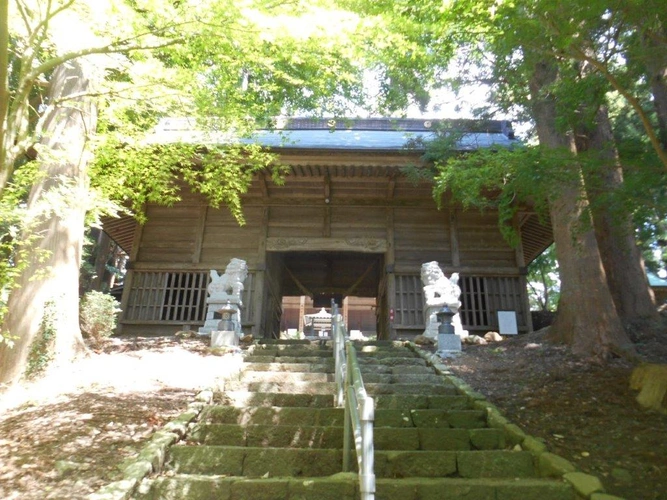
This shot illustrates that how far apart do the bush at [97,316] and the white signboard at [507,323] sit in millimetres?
8557

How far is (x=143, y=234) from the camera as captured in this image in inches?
475

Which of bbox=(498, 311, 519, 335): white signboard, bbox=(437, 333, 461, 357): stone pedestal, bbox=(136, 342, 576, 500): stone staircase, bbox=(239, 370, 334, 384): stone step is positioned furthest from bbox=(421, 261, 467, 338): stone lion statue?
bbox=(239, 370, 334, 384): stone step

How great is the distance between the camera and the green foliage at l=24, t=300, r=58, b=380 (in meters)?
6.02

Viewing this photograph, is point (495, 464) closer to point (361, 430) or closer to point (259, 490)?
point (361, 430)

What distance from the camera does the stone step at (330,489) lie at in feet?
11.3

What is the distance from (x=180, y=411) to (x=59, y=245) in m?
3.55

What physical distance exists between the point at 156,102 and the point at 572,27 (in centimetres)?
456

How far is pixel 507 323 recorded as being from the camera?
1079 cm

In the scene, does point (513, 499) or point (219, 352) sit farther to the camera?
point (219, 352)

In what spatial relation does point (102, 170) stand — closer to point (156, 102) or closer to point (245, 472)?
point (156, 102)

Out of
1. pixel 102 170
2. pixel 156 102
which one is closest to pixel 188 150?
pixel 102 170

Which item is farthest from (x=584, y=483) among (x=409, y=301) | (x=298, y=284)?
(x=298, y=284)

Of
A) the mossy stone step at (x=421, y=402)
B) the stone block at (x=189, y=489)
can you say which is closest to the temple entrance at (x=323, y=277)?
the mossy stone step at (x=421, y=402)

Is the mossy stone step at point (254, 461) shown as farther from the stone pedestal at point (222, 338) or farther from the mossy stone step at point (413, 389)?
the stone pedestal at point (222, 338)
